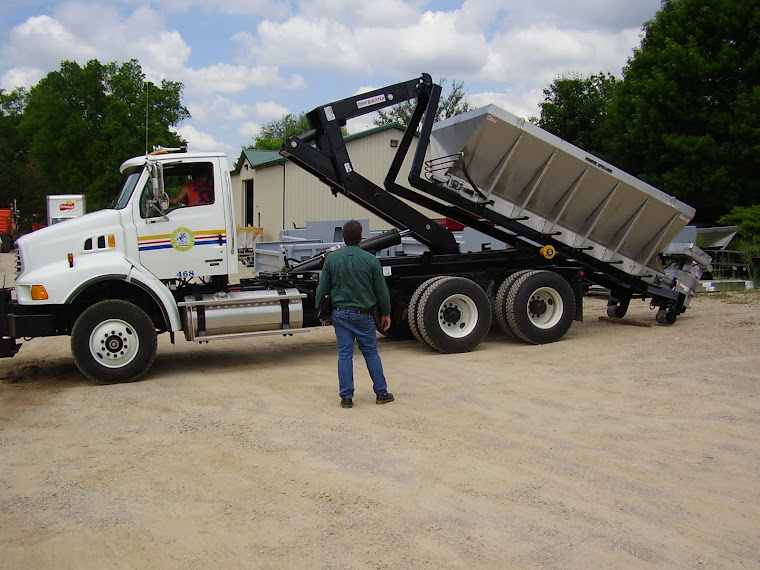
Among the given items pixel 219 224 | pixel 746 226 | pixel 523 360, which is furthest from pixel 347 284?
pixel 746 226

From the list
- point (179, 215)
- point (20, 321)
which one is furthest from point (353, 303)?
point (20, 321)

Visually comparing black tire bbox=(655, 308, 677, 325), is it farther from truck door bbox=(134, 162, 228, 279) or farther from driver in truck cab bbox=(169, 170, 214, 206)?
driver in truck cab bbox=(169, 170, 214, 206)

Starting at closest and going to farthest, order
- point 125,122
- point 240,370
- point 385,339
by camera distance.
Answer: point 240,370 → point 385,339 → point 125,122

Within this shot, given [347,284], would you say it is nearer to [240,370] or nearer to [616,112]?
[240,370]

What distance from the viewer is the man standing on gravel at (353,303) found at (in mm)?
7840

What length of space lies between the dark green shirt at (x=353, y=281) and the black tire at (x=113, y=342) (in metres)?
2.73

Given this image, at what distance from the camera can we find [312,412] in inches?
303

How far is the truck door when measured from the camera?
9758 millimetres

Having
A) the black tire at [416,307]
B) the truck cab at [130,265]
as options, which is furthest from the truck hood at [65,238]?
the black tire at [416,307]

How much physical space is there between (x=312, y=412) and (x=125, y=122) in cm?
3263

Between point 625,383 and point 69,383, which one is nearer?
point 625,383

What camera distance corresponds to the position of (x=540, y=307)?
1188 centimetres

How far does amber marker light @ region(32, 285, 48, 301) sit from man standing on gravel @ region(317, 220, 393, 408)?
11.5ft

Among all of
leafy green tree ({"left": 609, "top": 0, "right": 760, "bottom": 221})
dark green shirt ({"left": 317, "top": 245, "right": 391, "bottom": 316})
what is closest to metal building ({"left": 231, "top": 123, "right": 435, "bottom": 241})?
leafy green tree ({"left": 609, "top": 0, "right": 760, "bottom": 221})
